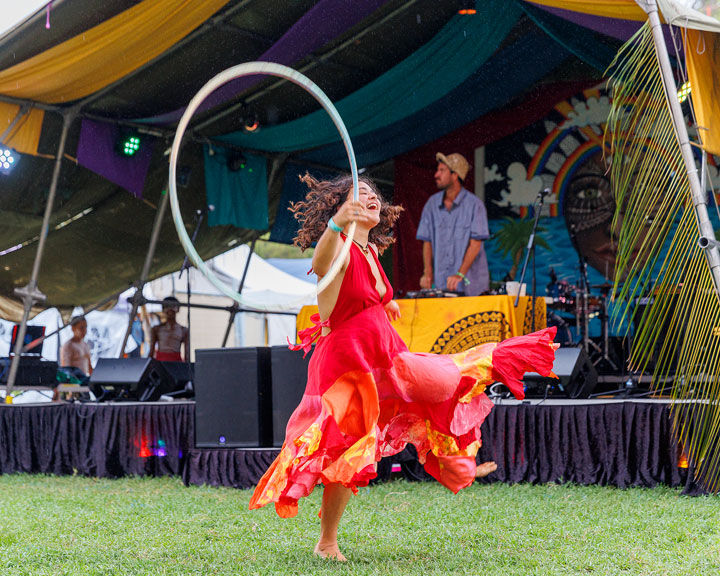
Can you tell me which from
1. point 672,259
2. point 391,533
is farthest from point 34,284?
point 672,259

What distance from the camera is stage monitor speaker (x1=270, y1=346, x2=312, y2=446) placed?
18.2ft

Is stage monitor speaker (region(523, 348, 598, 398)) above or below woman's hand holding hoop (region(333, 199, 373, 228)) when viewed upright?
below

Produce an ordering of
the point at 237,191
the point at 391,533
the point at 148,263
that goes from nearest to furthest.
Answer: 1. the point at 391,533
2. the point at 148,263
3. the point at 237,191

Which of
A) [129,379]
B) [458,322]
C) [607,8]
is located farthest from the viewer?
[129,379]

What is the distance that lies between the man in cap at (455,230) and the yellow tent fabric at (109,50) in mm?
2782

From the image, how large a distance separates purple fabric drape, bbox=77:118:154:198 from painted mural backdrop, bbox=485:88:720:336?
4.38m

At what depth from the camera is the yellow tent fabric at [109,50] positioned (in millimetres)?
6246

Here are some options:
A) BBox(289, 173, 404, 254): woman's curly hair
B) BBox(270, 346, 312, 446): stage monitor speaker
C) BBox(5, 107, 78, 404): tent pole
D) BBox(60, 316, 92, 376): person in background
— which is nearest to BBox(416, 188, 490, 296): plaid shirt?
BBox(270, 346, 312, 446): stage monitor speaker

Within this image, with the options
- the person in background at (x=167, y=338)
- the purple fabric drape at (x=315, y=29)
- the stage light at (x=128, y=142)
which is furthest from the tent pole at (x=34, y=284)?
the person in background at (x=167, y=338)

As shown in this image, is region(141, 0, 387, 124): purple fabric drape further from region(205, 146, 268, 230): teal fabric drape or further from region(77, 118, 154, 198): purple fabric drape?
region(205, 146, 268, 230): teal fabric drape

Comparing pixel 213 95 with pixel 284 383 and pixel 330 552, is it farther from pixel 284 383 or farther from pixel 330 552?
pixel 330 552

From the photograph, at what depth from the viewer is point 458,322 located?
240 inches

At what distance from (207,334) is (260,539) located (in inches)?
502

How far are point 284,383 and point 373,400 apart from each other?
2.60m
